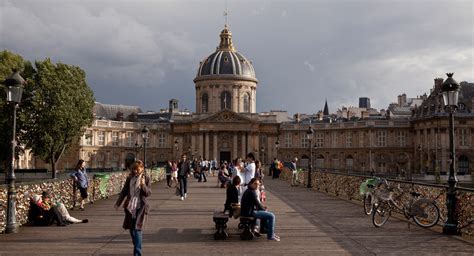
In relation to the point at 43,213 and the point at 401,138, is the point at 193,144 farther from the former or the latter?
the point at 43,213

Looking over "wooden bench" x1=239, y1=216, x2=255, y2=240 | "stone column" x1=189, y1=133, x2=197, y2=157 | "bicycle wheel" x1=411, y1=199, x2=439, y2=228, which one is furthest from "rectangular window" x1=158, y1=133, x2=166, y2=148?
"wooden bench" x1=239, y1=216, x2=255, y2=240

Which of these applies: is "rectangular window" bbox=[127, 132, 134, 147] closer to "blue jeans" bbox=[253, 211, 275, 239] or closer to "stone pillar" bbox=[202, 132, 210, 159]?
"stone pillar" bbox=[202, 132, 210, 159]

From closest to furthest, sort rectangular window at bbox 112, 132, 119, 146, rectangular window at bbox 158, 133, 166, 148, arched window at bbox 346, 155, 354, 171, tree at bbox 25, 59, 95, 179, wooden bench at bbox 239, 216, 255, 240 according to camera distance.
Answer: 1. wooden bench at bbox 239, 216, 255, 240
2. tree at bbox 25, 59, 95, 179
3. arched window at bbox 346, 155, 354, 171
4. rectangular window at bbox 112, 132, 119, 146
5. rectangular window at bbox 158, 133, 166, 148

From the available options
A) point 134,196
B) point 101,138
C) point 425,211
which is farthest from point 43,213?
point 101,138

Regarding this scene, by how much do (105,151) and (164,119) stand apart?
16.4 meters

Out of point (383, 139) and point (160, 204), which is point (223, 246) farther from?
point (383, 139)

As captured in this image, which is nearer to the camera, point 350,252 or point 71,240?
point 350,252

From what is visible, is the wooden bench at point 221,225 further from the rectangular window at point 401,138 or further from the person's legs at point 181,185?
the rectangular window at point 401,138

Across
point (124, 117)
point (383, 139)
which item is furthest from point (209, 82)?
point (383, 139)

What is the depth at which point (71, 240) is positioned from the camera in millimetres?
13227

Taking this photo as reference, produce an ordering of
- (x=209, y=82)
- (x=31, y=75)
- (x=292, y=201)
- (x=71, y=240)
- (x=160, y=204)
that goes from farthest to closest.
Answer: (x=209, y=82)
(x=31, y=75)
(x=292, y=201)
(x=160, y=204)
(x=71, y=240)

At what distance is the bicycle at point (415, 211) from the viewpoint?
1545 cm

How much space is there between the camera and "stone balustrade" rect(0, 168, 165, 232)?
1483cm

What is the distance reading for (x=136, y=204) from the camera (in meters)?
10.8
